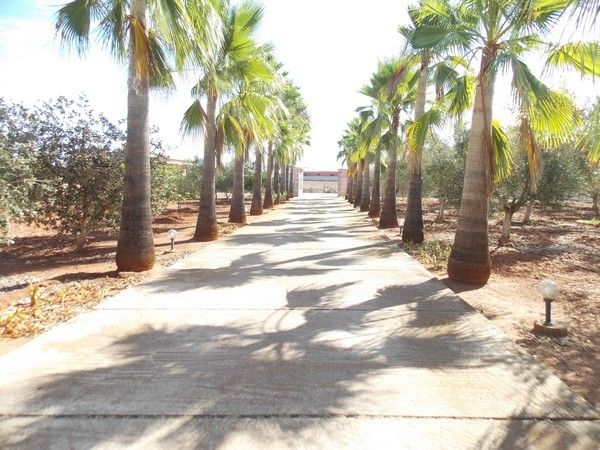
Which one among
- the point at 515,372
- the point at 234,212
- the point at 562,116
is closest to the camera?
the point at 515,372

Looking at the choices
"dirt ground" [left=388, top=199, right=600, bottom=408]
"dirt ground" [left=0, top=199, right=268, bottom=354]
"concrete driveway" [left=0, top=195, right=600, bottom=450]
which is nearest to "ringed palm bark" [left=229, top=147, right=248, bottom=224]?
"dirt ground" [left=0, top=199, right=268, bottom=354]

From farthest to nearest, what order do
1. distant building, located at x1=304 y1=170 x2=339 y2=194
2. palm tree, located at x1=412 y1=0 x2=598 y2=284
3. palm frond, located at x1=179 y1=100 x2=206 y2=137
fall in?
distant building, located at x1=304 y1=170 x2=339 y2=194, palm frond, located at x1=179 y1=100 x2=206 y2=137, palm tree, located at x1=412 y1=0 x2=598 y2=284

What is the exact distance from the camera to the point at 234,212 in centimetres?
1766

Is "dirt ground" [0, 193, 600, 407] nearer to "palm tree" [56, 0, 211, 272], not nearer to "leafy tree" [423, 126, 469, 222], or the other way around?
"palm tree" [56, 0, 211, 272]

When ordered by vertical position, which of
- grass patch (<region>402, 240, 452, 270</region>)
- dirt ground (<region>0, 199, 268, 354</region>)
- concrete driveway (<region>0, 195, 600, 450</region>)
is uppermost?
grass patch (<region>402, 240, 452, 270</region>)

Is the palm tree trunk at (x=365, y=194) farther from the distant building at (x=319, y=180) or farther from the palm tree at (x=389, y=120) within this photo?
the distant building at (x=319, y=180)

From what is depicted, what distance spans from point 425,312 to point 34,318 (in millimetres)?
5275

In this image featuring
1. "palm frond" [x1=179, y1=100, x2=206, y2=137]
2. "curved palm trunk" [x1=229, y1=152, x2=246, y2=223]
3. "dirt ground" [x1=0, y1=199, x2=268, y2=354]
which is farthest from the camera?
"curved palm trunk" [x1=229, y1=152, x2=246, y2=223]

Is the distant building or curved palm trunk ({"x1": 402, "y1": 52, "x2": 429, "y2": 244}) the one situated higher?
the distant building

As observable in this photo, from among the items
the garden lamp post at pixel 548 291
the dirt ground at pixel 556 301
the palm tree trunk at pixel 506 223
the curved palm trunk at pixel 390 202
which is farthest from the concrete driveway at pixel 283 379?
the curved palm trunk at pixel 390 202

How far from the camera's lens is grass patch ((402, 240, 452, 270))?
9091 mm

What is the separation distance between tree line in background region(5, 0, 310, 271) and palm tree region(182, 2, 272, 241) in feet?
0.10

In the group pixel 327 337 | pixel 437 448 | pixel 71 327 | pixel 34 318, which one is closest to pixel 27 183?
pixel 34 318

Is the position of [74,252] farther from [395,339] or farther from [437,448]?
[437,448]
